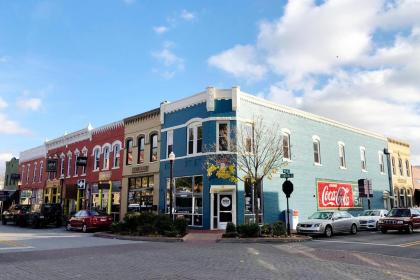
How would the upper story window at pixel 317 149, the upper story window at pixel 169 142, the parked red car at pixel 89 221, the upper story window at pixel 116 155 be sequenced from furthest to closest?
the upper story window at pixel 116 155 → the upper story window at pixel 317 149 → the upper story window at pixel 169 142 → the parked red car at pixel 89 221

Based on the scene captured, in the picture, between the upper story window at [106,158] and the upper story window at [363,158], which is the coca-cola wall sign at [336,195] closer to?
the upper story window at [363,158]

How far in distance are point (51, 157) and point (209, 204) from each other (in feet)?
84.9

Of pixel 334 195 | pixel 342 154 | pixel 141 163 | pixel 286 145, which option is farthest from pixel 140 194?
pixel 342 154

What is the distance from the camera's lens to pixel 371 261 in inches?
464

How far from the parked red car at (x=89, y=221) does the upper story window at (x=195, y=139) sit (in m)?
7.20

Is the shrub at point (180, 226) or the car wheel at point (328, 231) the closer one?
the shrub at point (180, 226)

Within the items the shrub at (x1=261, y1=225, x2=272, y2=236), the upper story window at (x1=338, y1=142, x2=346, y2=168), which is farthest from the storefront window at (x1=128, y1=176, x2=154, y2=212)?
the upper story window at (x1=338, y1=142, x2=346, y2=168)

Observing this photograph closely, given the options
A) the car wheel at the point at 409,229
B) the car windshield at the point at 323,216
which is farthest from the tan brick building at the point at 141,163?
the car wheel at the point at 409,229

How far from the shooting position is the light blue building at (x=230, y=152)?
76.4 ft

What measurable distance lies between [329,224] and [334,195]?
10640 mm

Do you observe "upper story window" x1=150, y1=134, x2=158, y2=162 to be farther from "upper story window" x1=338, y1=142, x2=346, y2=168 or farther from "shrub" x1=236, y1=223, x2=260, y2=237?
"upper story window" x1=338, y1=142, x2=346, y2=168

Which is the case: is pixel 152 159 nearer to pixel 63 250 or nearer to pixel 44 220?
pixel 44 220

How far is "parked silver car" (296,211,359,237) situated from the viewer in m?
20.1

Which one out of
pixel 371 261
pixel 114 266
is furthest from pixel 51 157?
pixel 371 261
